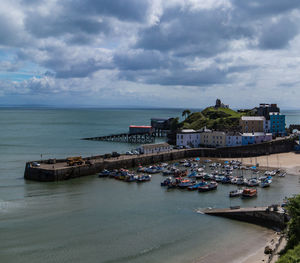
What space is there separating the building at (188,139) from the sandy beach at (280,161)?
16742 millimetres

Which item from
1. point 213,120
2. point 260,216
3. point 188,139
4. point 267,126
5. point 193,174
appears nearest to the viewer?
point 260,216

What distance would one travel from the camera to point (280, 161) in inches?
3014

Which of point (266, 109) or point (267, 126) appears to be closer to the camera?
point (267, 126)

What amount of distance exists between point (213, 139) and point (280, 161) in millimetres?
19796

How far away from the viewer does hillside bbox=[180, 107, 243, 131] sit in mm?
125425

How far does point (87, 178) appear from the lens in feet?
199

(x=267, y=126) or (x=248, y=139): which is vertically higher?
(x=267, y=126)

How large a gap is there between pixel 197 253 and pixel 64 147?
242 feet

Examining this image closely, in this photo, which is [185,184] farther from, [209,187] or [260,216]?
[260,216]

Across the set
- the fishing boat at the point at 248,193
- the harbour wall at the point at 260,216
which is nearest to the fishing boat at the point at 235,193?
the fishing boat at the point at 248,193

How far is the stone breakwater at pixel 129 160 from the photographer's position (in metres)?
58.2

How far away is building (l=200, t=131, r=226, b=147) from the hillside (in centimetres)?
2603

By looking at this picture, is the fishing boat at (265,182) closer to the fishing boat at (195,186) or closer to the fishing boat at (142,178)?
the fishing boat at (195,186)

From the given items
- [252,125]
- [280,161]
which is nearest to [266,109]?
[252,125]
